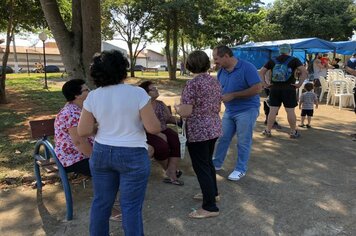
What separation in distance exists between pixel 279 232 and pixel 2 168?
3.75 meters

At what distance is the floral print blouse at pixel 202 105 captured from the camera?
325cm

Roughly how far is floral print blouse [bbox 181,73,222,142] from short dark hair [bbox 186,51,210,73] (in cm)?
6

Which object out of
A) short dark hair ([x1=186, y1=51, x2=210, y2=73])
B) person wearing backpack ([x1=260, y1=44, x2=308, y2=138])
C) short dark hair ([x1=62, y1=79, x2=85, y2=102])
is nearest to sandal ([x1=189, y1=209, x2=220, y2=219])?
short dark hair ([x1=186, y1=51, x2=210, y2=73])

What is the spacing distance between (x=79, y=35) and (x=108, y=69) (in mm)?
3501

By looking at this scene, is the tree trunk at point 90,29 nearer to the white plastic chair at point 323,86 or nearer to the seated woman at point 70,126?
the seated woman at point 70,126

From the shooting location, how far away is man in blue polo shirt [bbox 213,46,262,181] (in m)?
4.12

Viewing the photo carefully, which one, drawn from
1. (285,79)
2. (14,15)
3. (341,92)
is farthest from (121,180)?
(14,15)

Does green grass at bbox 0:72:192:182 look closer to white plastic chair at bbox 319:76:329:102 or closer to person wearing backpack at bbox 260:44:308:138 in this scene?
person wearing backpack at bbox 260:44:308:138

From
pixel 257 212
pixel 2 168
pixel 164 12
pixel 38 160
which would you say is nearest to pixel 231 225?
pixel 257 212

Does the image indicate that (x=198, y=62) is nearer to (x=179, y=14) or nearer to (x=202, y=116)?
(x=202, y=116)

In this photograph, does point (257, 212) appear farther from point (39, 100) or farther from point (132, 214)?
point (39, 100)

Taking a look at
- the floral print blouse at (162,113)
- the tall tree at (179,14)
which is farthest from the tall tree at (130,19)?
the floral print blouse at (162,113)

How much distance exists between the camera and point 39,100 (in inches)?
515

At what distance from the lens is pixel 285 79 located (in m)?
6.14
